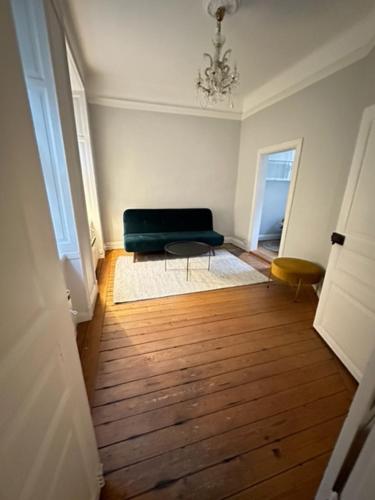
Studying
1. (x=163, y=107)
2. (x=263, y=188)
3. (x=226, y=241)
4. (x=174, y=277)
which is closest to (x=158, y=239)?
(x=174, y=277)

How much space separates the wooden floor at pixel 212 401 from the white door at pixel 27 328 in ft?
1.89

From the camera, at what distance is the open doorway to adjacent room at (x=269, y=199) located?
393 centimetres

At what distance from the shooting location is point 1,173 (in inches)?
17.9

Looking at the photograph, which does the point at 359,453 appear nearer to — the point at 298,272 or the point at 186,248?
the point at 298,272

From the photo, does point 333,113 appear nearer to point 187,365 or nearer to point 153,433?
point 187,365

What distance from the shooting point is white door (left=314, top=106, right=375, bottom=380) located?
4.88 ft

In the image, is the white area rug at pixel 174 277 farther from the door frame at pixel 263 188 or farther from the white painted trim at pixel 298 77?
the white painted trim at pixel 298 77

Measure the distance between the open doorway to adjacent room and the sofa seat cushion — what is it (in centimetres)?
91

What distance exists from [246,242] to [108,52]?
3.67 metres

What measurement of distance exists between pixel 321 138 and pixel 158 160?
270 centimetres

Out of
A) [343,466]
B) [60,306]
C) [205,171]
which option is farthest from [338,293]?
[205,171]

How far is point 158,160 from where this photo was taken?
13.4 feet

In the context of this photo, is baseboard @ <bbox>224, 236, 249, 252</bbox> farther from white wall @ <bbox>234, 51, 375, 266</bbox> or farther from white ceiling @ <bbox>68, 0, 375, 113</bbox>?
white ceiling @ <bbox>68, 0, 375, 113</bbox>

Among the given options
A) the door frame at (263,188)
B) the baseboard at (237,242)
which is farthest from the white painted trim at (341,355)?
the baseboard at (237,242)
